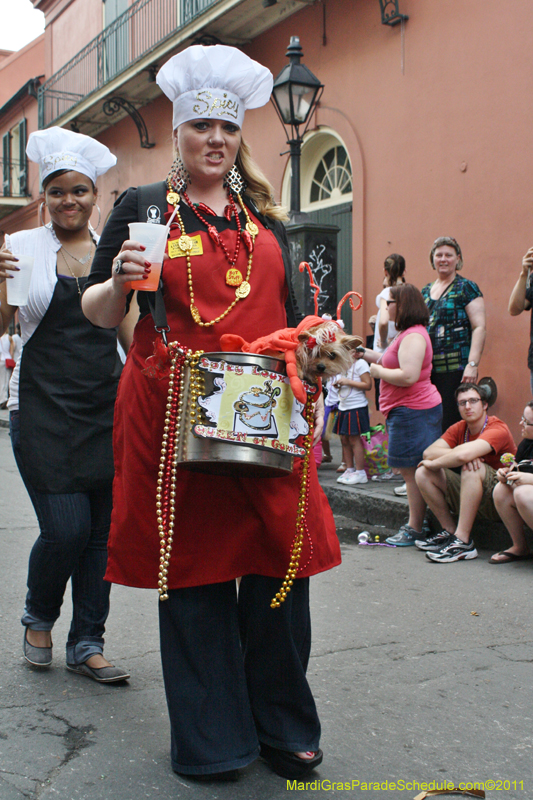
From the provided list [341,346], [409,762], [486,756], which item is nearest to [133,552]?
[341,346]

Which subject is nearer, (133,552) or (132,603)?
(133,552)

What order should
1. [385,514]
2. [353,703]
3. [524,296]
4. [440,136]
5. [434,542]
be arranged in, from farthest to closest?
1. [440,136]
2. [385,514]
3. [524,296]
4. [434,542]
5. [353,703]

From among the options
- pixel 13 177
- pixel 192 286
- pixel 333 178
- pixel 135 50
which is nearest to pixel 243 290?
pixel 192 286

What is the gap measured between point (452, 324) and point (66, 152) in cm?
400

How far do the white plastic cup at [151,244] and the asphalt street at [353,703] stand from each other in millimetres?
1386

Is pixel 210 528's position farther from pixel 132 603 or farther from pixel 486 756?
pixel 132 603

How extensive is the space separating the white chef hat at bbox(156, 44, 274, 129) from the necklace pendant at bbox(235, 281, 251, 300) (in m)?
0.48

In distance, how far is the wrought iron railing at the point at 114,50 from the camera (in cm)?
1329

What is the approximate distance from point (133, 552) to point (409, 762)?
3.38 ft

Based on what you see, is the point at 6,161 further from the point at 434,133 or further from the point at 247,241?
the point at 247,241

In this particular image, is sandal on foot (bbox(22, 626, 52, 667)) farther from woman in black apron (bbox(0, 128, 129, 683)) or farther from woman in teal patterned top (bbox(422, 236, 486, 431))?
woman in teal patterned top (bbox(422, 236, 486, 431))

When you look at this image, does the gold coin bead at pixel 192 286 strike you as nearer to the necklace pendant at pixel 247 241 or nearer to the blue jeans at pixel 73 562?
the necklace pendant at pixel 247 241

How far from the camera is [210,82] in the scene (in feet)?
7.75

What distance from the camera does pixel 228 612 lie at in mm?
2379
